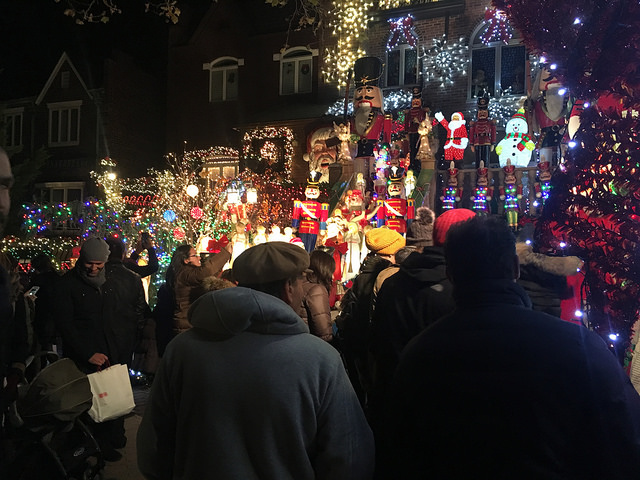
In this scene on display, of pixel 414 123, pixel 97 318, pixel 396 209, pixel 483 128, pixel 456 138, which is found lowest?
pixel 97 318

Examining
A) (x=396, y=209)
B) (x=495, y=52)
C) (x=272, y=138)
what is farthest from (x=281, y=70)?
(x=396, y=209)

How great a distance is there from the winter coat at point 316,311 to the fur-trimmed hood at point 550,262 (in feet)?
5.39

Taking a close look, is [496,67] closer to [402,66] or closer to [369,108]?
[402,66]

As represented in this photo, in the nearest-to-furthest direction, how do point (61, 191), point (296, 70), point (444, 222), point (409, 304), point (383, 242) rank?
point (409, 304)
point (444, 222)
point (383, 242)
point (296, 70)
point (61, 191)

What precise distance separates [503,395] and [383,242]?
3.28m

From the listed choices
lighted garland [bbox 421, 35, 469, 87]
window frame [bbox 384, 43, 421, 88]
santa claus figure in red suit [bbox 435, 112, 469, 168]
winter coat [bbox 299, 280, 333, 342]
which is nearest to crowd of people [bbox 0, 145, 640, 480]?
winter coat [bbox 299, 280, 333, 342]

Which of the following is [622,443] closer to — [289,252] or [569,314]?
[289,252]

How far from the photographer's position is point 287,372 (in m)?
1.76

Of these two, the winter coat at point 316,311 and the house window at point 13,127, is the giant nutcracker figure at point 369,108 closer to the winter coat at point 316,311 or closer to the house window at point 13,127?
the winter coat at point 316,311

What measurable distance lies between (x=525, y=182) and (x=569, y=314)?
26.6ft

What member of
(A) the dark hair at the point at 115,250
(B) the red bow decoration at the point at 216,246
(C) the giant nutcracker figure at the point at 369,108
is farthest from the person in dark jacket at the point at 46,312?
(C) the giant nutcracker figure at the point at 369,108

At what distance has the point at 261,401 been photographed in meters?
1.76

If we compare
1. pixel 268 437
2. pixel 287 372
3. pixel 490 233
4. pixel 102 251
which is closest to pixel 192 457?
pixel 268 437

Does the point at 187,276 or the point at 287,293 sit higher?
the point at 287,293
